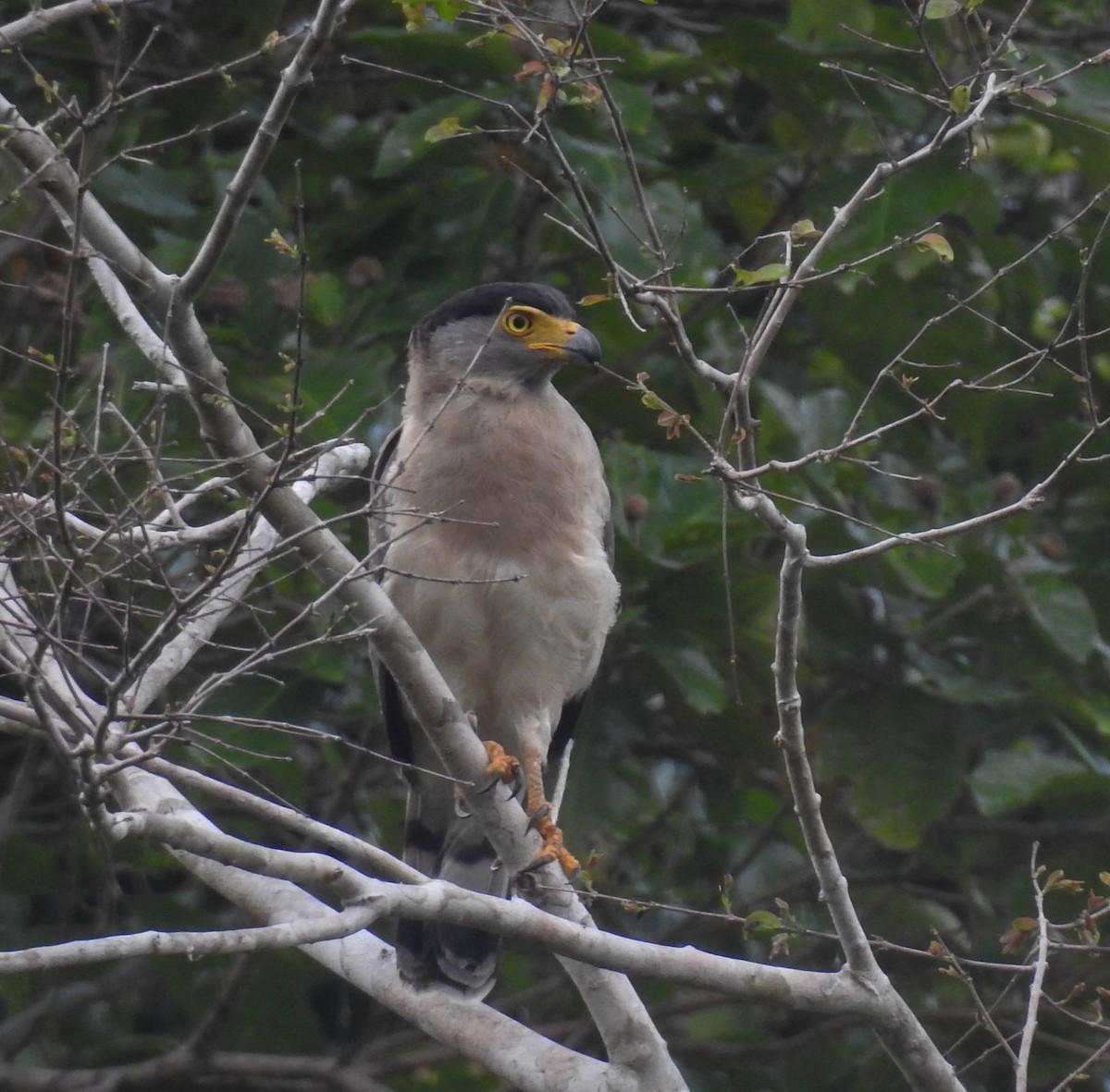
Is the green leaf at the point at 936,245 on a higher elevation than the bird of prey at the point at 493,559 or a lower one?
higher

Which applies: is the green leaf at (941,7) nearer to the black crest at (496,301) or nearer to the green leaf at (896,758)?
the black crest at (496,301)

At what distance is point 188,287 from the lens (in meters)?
2.85

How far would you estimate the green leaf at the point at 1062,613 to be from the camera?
4.79m

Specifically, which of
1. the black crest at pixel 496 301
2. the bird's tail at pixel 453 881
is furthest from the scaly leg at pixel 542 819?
the black crest at pixel 496 301

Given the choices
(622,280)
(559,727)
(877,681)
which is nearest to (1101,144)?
(877,681)

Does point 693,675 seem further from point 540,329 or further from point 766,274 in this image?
point 766,274

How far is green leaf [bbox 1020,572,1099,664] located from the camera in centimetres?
479

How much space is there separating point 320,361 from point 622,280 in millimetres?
2042

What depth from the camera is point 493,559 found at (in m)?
4.23

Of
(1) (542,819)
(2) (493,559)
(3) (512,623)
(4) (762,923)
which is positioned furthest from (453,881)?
(4) (762,923)

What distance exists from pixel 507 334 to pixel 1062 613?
1.78 meters

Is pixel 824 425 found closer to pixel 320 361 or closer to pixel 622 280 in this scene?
pixel 320 361

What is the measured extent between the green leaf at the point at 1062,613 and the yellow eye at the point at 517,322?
1.65 metres

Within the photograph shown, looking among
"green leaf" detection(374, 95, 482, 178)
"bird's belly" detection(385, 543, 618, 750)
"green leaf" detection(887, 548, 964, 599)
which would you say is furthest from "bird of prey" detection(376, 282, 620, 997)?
"green leaf" detection(887, 548, 964, 599)
